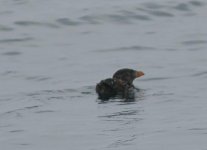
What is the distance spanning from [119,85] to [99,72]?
228 cm

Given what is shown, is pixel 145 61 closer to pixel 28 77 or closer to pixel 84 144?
pixel 28 77

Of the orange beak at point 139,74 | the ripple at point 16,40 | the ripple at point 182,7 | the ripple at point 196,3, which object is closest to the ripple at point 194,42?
the ripple at point 16,40

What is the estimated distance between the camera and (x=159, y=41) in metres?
21.9

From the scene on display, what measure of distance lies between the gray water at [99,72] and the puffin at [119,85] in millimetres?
214

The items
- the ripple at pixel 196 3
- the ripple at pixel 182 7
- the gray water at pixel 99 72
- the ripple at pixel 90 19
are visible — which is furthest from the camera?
the ripple at pixel 196 3

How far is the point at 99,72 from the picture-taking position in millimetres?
18562

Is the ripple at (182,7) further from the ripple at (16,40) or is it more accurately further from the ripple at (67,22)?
the ripple at (16,40)

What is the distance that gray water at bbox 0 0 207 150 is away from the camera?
1297 centimetres

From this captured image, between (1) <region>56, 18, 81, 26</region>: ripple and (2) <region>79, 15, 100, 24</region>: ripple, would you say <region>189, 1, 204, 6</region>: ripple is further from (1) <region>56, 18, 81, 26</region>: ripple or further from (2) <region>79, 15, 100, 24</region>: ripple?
(1) <region>56, 18, 81, 26</region>: ripple

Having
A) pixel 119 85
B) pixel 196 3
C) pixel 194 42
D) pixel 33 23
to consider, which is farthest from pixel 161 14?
pixel 119 85

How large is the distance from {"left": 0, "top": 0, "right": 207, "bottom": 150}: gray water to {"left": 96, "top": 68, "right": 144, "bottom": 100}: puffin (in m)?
0.21

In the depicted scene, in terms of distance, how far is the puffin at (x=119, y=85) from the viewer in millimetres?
15742

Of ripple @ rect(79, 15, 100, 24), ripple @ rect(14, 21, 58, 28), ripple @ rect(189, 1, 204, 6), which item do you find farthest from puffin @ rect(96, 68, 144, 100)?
ripple @ rect(189, 1, 204, 6)

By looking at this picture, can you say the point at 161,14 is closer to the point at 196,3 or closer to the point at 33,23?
the point at 196,3
